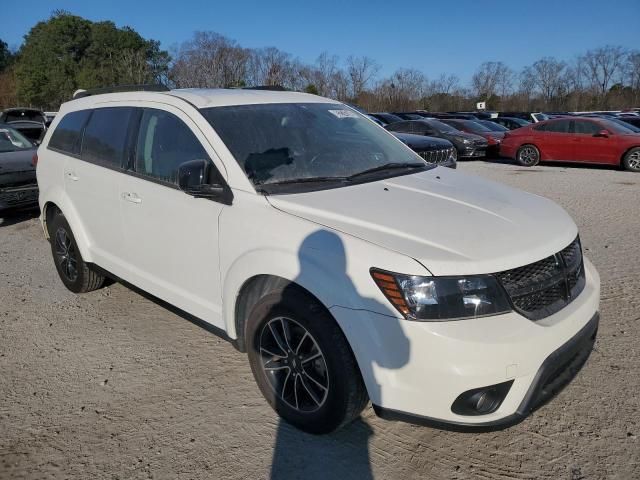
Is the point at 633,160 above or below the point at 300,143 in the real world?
below

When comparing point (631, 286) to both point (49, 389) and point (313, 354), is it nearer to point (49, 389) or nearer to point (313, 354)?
point (313, 354)

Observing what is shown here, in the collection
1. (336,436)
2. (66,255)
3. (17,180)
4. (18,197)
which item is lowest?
(336,436)

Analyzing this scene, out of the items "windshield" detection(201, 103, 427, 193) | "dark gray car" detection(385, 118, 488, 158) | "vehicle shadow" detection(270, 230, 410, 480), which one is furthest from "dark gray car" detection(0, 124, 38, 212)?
"dark gray car" detection(385, 118, 488, 158)

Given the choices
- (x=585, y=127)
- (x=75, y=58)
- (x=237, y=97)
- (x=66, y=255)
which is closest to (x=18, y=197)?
(x=66, y=255)

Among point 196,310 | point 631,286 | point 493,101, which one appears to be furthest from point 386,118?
point 493,101

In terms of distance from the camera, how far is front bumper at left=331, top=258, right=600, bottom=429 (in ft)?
7.20

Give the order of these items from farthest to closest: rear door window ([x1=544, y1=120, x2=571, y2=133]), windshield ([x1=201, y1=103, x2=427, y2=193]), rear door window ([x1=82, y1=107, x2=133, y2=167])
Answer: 1. rear door window ([x1=544, y1=120, x2=571, y2=133])
2. rear door window ([x1=82, y1=107, x2=133, y2=167])
3. windshield ([x1=201, y1=103, x2=427, y2=193])

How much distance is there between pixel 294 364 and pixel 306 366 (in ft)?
0.27

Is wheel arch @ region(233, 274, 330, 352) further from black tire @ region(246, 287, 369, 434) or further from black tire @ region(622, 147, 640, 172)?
black tire @ region(622, 147, 640, 172)

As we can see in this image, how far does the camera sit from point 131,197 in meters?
3.66

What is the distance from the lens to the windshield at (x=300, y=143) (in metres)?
3.12

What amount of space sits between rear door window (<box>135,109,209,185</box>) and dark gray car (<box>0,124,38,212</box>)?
543 centimetres

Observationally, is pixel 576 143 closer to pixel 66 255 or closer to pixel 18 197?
pixel 18 197

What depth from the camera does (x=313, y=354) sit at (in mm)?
2652
